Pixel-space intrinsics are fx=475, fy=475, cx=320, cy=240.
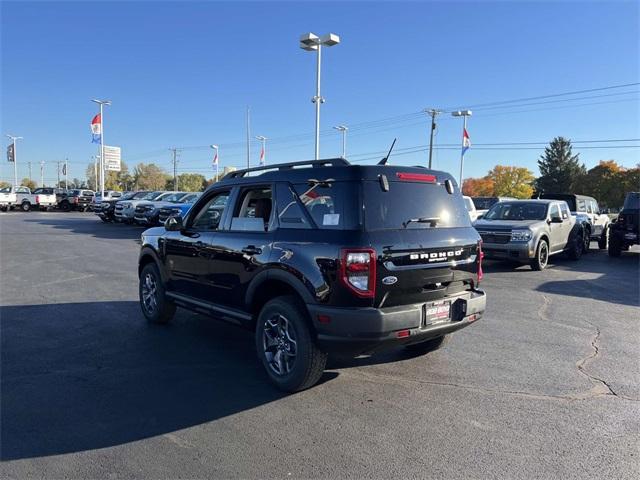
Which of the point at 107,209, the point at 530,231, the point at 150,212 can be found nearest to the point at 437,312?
the point at 530,231

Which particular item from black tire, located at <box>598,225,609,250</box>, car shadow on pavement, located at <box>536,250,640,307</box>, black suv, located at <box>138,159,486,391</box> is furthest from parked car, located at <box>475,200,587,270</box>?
black suv, located at <box>138,159,486,391</box>

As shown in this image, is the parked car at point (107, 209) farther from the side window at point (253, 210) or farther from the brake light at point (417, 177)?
the brake light at point (417, 177)

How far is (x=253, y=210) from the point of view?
4824 mm

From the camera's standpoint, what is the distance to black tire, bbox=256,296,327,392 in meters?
4.01

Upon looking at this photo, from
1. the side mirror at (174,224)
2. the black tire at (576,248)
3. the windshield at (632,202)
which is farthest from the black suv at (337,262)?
the windshield at (632,202)

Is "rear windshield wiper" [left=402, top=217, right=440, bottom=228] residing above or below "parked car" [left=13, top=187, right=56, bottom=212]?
below

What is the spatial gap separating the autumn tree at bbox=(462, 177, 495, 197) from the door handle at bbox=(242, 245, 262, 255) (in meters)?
99.0

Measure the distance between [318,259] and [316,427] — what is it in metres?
1.28

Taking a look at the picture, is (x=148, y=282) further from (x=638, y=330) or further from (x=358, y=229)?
(x=638, y=330)

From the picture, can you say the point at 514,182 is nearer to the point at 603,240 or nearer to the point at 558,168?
the point at 558,168

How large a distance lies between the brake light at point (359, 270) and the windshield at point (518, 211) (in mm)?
10317

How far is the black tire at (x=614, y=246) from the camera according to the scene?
576 inches

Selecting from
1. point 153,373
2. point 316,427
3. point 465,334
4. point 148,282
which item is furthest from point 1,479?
point 465,334

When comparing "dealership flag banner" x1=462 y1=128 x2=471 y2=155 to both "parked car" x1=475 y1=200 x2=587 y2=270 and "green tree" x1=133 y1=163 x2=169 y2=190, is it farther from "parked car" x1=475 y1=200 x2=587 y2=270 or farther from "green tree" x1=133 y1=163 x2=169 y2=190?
"green tree" x1=133 y1=163 x2=169 y2=190
